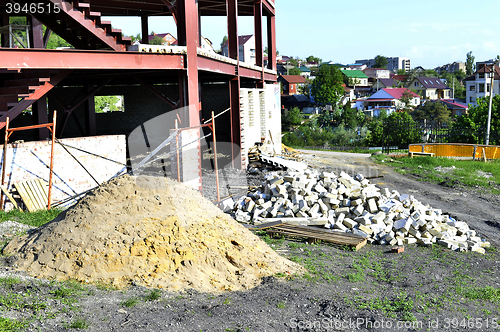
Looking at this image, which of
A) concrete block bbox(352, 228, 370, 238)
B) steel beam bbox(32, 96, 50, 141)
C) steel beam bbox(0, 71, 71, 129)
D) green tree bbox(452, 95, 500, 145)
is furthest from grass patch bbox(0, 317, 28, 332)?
green tree bbox(452, 95, 500, 145)

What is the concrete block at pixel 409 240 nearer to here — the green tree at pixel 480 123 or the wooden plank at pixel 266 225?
the wooden plank at pixel 266 225

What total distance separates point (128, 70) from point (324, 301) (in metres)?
9.43

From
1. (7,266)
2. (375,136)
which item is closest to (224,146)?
(7,266)

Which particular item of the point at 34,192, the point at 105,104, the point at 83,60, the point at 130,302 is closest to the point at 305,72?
the point at 105,104

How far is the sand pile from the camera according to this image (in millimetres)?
6750

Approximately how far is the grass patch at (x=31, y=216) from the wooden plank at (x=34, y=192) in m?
0.24

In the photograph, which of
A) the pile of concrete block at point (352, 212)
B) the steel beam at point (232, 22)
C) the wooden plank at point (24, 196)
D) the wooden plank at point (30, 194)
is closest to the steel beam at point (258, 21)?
the steel beam at point (232, 22)

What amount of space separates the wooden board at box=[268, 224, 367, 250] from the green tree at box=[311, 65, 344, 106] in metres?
71.1

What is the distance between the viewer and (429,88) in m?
99.4

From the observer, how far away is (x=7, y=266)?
6.91 metres

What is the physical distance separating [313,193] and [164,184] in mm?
4881

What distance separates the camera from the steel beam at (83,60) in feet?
30.8

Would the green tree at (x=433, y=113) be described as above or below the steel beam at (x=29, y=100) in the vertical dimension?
below

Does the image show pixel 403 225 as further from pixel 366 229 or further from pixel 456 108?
pixel 456 108
